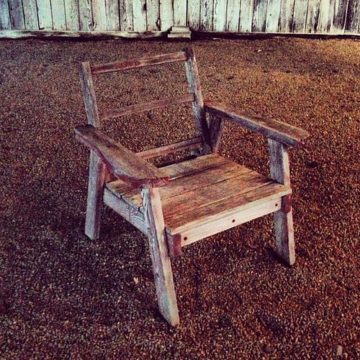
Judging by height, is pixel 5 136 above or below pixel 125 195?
below

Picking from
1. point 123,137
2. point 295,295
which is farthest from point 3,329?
point 123,137

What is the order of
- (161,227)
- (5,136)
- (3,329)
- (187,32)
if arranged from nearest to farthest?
(161,227) < (3,329) < (5,136) < (187,32)

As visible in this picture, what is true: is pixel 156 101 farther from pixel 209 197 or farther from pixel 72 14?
pixel 72 14

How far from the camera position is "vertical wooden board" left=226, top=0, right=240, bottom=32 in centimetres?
721

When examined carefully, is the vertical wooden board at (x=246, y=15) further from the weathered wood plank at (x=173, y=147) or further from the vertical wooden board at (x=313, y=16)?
the weathered wood plank at (x=173, y=147)

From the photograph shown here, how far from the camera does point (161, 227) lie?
2.29 meters

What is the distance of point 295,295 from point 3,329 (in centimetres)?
130

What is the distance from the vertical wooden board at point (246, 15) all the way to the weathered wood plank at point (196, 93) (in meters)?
4.57

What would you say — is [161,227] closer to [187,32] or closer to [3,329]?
[3,329]

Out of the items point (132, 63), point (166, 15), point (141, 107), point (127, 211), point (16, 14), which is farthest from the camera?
point (166, 15)

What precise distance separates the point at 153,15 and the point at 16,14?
5.54ft

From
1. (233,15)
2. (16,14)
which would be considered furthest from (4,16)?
(233,15)

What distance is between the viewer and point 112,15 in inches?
284

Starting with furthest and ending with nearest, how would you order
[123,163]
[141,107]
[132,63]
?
[141,107]
[132,63]
[123,163]
